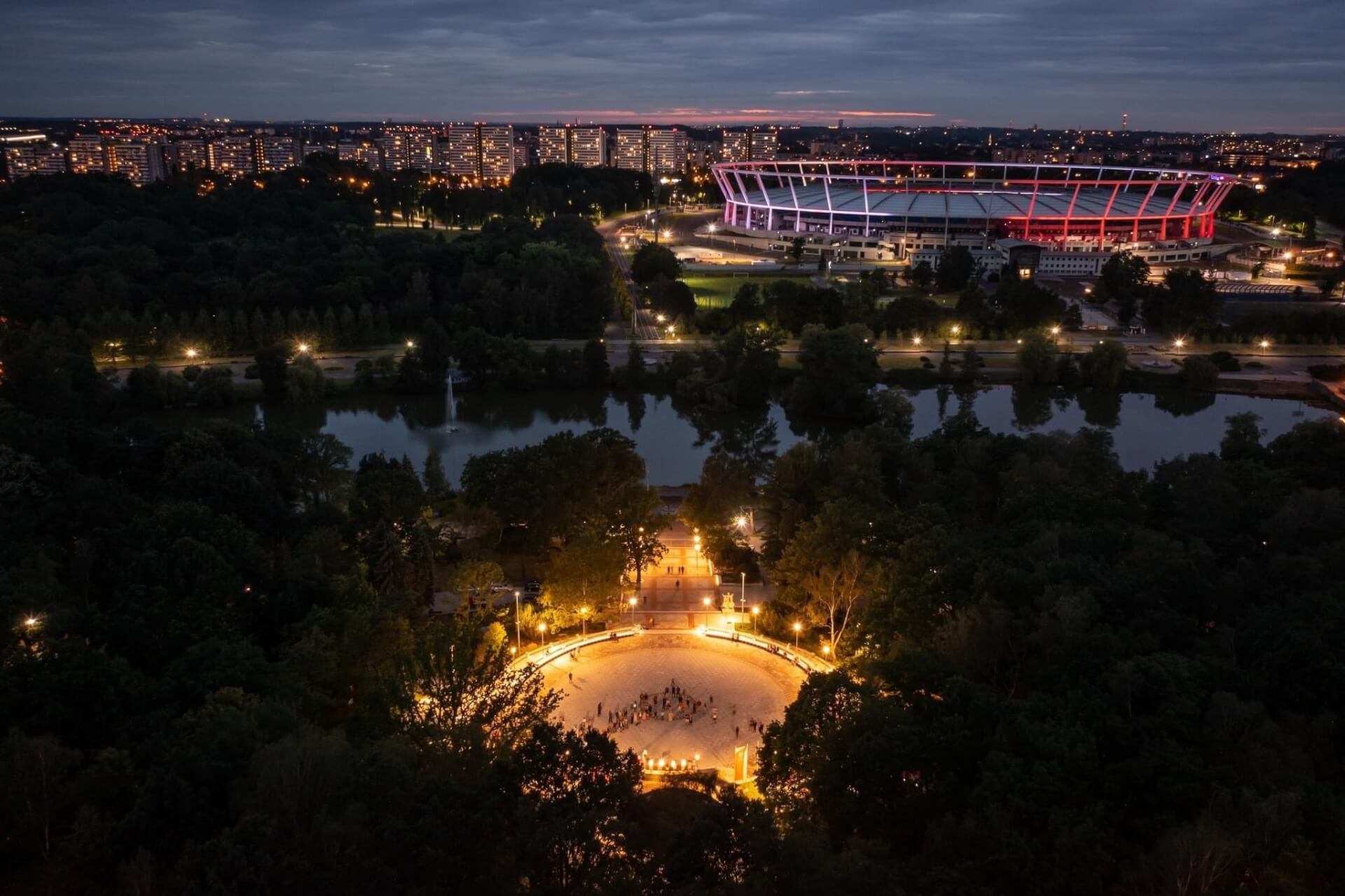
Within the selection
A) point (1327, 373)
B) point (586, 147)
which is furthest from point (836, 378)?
point (586, 147)

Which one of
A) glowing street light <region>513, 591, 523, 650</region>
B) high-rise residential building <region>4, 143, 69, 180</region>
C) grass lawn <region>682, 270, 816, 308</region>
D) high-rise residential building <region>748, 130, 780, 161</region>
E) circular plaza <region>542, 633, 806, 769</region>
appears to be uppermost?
high-rise residential building <region>748, 130, 780, 161</region>

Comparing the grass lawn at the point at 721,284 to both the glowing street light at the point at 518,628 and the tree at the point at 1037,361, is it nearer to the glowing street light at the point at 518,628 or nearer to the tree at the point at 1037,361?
the tree at the point at 1037,361

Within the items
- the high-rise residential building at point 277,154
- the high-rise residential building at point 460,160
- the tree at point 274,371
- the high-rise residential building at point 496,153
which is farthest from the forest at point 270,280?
the high-rise residential building at point 460,160

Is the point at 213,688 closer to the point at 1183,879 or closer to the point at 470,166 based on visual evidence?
the point at 1183,879

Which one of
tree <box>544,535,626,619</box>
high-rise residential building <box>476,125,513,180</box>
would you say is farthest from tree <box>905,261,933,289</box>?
high-rise residential building <box>476,125,513,180</box>

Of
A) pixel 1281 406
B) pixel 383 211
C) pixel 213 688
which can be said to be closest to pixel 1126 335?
pixel 1281 406

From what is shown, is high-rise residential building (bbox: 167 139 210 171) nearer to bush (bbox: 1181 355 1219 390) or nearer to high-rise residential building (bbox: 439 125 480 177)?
high-rise residential building (bbox: 439 125 480 177)

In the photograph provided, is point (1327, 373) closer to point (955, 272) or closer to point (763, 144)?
point (955, 272)
